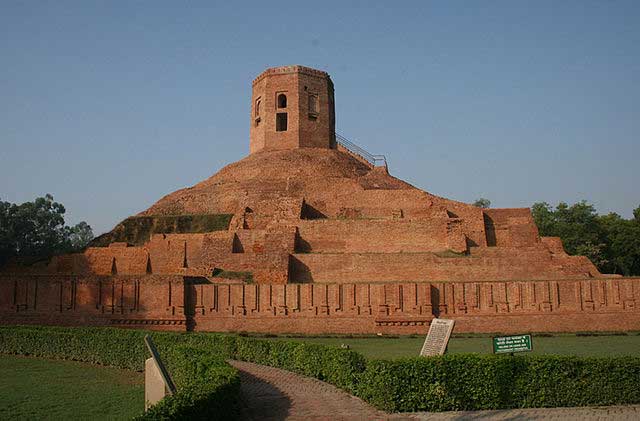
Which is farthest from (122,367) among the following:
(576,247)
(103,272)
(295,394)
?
(576,247)

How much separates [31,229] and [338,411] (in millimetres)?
43296

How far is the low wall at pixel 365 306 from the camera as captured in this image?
19969 millimetres

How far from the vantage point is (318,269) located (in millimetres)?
23641

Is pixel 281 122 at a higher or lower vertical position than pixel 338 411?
higher

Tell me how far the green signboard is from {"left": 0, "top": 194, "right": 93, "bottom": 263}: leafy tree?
3704cm

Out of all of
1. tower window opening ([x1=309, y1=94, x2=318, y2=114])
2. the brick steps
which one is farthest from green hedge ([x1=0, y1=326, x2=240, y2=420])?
tower window opening ([x1=309, y1=94, x2=318, y2=114])

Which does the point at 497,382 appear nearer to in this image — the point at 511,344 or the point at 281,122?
the point at 511,344

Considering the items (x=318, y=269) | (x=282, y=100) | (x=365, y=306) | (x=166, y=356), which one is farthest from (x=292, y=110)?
(x=166, y=356)

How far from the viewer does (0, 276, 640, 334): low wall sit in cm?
1997

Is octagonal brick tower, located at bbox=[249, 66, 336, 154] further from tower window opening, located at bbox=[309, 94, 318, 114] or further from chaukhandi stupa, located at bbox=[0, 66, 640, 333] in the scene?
chaukhandi stupa, located at bbox=[0, 66, 640, 333]

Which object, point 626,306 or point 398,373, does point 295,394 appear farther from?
point 626,306

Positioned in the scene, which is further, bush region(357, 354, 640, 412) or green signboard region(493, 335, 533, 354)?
green signboard region(493, 335, 533, 354)

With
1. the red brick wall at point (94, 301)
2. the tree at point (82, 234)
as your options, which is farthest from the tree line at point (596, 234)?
the tree at point (82, 234)

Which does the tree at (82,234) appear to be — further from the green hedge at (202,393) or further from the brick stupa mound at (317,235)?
the green hedge at (202,393)
